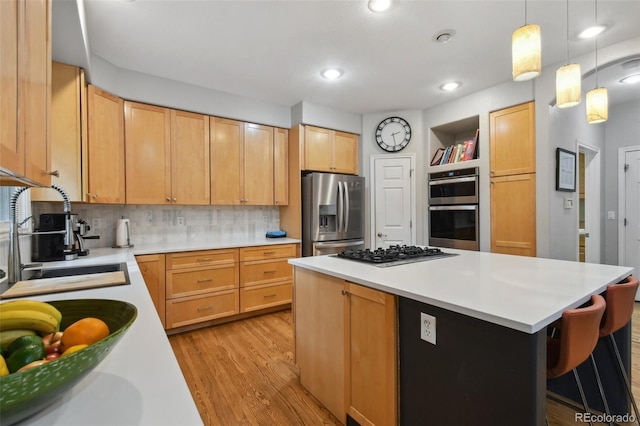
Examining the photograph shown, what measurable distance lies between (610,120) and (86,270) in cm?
629

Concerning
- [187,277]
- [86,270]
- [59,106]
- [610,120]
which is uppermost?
[610,120]

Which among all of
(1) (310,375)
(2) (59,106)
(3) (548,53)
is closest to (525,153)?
(3) (548,53)

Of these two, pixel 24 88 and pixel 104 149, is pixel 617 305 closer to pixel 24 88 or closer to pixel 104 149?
pixel 24 88

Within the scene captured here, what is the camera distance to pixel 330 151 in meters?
4.10

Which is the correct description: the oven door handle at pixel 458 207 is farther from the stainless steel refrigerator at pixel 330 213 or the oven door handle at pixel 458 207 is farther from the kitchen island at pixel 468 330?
the kitchen island at pixel 468 330

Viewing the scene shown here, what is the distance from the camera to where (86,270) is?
2.10 meters

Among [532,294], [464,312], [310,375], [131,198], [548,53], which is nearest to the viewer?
[464,312]

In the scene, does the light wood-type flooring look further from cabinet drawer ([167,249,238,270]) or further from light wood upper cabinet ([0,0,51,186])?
light wood upper cabinet ([0,0,51,186])

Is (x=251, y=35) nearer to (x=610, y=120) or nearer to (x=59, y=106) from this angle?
(x=59, y=106)

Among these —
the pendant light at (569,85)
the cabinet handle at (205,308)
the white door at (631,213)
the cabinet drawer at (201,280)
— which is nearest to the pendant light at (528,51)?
the pendant light at (569,85)

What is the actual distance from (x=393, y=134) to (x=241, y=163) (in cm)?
212

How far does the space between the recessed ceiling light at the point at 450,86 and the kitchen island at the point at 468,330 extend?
2.28m

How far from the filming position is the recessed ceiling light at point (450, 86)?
3346 mm

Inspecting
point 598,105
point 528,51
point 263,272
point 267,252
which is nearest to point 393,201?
point 267,252
